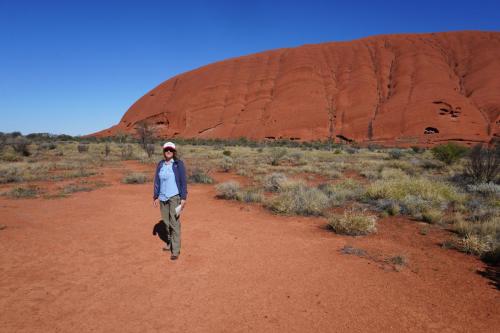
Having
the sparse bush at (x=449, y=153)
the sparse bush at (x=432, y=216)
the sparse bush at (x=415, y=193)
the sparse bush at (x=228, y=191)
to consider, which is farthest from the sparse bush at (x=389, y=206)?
the sparse bush at (x=449, y=153)

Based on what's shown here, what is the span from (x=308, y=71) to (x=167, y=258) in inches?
2180

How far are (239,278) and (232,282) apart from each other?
0.45 ft

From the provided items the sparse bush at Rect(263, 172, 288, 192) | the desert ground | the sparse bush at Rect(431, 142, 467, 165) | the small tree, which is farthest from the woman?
the sparse bush at Rect(431, 142, 467, 165)

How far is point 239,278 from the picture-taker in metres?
3.94

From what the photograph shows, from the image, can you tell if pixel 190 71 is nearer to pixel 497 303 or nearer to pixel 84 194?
pixel 84 194

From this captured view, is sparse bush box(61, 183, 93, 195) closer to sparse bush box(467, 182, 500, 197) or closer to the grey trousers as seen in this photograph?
the grey trousers

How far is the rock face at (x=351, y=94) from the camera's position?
140 ft

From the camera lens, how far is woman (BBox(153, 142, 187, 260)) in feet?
15.0

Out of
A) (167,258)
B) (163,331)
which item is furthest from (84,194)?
(163,331)

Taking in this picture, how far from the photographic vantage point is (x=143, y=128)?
24438 millimetres

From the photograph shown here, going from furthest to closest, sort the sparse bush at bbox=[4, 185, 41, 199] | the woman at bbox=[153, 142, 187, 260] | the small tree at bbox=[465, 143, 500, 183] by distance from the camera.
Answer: the small tree at bbox=[465, 143, 500, 183] < the sparse bush at bbox=[4, 185, 41, 199] < the woman at bbox=[153, 142, 187, 260]

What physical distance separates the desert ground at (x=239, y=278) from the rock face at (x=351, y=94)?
38.8 m

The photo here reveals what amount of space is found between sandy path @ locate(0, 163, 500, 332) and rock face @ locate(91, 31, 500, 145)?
39.2 m

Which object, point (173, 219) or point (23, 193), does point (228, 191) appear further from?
point (23, 193)
